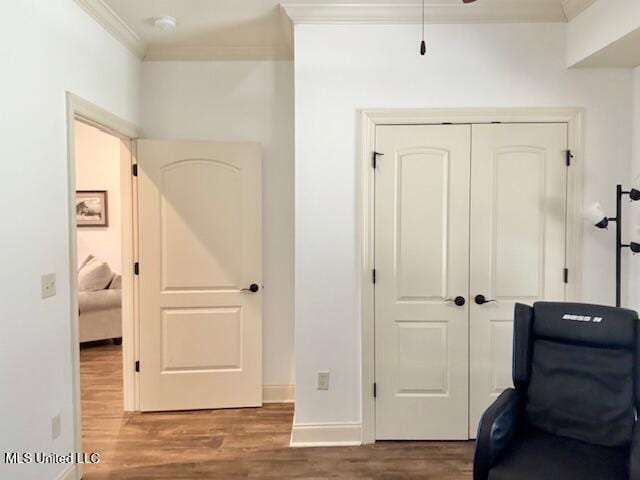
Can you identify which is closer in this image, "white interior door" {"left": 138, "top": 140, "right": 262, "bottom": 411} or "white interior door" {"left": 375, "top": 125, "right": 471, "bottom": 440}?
"white interior door" {"left": 375, "top": 125, "right": 471, "bottom": 440}

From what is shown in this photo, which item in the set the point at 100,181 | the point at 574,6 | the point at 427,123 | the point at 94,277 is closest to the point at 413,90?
Result: the point at 427,123

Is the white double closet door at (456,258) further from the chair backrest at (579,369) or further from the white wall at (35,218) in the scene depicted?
the white wall at (35,218)

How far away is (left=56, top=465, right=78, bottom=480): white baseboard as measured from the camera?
2.41 meters

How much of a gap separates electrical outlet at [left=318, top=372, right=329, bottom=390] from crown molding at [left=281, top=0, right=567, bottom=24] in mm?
2265

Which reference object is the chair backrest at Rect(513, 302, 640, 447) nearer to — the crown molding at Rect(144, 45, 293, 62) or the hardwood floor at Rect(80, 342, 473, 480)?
the hardwood floor at Rect(80, 342, 473, 480)

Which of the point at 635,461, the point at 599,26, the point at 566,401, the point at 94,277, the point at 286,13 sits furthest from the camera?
the point at 94,277

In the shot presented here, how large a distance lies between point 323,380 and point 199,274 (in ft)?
4.12

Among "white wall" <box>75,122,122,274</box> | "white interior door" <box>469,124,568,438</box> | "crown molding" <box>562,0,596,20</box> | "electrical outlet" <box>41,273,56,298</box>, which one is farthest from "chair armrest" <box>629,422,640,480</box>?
"white wall" <box>75,122,122,274</box>

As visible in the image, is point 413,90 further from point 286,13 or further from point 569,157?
point 569,157

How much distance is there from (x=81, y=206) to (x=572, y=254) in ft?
18.4

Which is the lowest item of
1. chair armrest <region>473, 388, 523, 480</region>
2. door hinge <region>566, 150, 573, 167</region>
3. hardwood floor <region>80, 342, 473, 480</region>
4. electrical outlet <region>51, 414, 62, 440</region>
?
hardwood floor <region>80, 342, 473, 480</region>

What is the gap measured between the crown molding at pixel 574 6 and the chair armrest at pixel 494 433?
228cm

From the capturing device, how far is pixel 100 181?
5.94 metres

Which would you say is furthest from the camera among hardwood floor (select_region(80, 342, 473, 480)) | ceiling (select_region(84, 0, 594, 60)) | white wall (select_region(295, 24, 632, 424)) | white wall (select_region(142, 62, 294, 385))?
white wall (select_region(142, 62, 294, 385))
